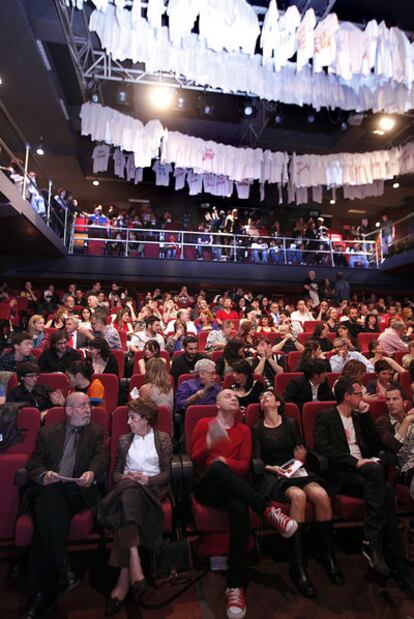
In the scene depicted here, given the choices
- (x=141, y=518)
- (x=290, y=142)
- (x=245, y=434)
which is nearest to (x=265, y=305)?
(x=290, y=142)

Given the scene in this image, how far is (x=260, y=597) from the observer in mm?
2145

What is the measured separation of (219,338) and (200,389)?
1996 millimetres

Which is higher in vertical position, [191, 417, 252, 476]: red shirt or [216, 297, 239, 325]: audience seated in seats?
[216, 297, 239, 325]: audience seated in seats

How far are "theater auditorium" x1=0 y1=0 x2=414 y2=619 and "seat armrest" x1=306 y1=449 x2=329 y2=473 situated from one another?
2cm

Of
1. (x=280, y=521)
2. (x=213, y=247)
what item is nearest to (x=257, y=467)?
(x=280, y=521)

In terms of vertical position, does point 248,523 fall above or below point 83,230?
below

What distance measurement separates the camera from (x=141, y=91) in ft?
33.8

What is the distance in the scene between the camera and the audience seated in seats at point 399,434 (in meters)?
2.72

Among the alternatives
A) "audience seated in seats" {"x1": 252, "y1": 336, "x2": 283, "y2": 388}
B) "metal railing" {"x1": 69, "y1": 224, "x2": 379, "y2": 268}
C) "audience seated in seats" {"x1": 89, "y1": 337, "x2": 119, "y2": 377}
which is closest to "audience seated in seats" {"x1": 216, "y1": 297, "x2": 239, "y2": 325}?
"metal railing" {"x1": 69, "y1": 224, "x2": 379, "y2": 268}

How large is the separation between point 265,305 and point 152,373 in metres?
6.01

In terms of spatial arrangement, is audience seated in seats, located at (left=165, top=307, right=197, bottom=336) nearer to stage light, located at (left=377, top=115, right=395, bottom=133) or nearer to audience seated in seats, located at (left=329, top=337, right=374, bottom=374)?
audience seated in seats, located at (left=329, top=337, right=374, bottom=374)

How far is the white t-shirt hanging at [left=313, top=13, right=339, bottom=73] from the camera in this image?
5.98m

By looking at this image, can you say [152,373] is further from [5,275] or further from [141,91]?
[141,91]

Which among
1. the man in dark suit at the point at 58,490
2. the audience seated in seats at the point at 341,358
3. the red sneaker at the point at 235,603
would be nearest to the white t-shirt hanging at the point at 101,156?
the audience seated in seats at the point at 341,358
